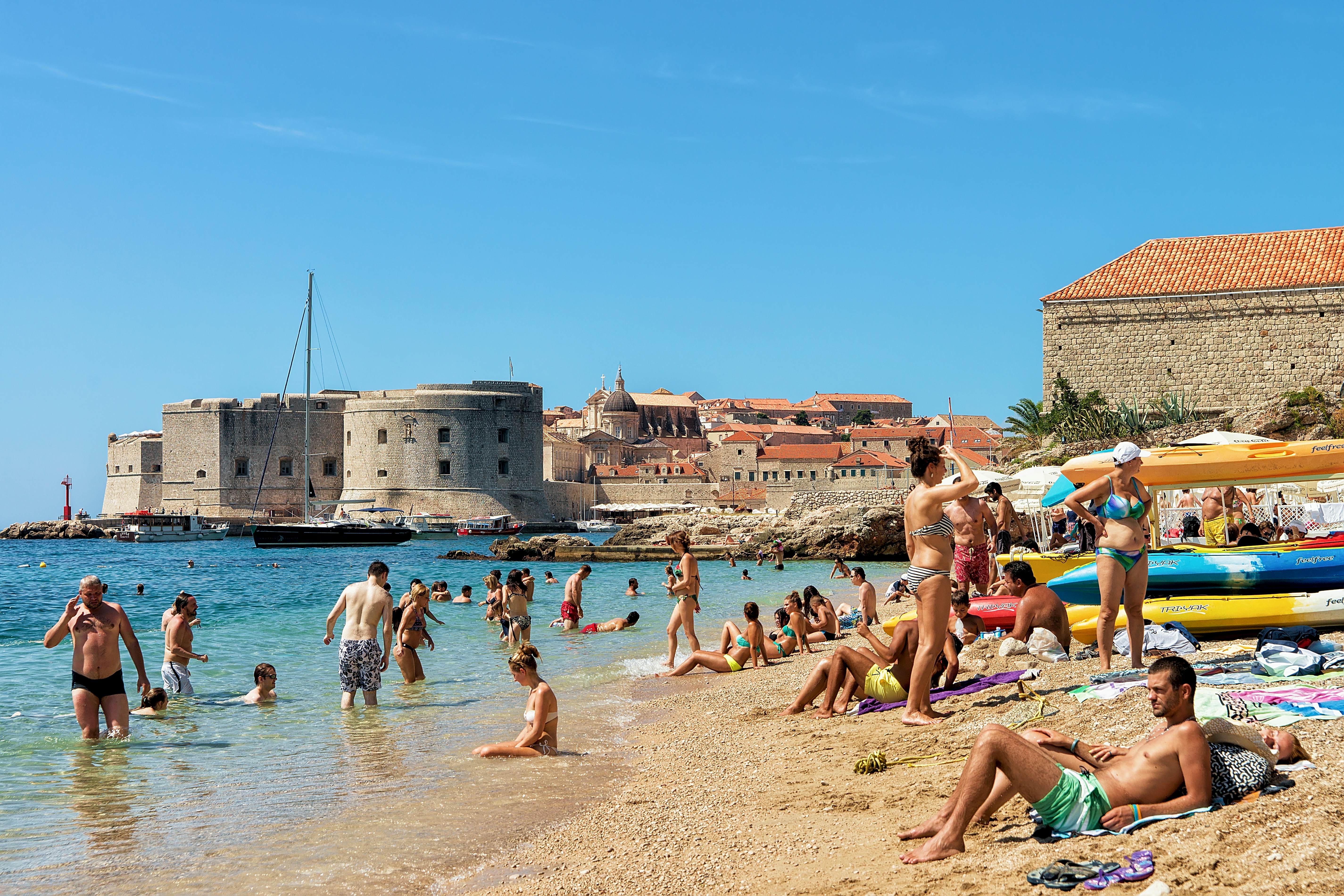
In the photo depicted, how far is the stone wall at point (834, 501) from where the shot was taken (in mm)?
39156

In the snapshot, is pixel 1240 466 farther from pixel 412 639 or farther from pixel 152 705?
pixel 152 705

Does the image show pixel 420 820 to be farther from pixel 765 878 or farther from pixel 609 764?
pixel 765 878

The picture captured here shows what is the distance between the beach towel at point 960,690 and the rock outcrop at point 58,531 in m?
66.9

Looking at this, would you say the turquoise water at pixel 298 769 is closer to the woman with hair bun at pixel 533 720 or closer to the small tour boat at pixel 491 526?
the woman with hair bun at pixel 533 720

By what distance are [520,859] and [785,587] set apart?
18.9 m

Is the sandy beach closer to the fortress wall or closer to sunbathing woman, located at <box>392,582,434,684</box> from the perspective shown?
sunbathing woman, located at <box>392,582,434,684</box>

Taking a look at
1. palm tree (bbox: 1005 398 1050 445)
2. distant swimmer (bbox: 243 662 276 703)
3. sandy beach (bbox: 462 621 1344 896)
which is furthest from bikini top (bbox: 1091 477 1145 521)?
palm tree (bbox: 1005 398 1050 445)

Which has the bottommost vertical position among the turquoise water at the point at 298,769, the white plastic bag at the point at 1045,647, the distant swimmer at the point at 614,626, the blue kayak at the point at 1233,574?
the distant swimmer at the point at 614,626

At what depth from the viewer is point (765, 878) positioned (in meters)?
4.02

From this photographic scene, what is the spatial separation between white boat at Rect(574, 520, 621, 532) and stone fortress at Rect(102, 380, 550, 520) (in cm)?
962

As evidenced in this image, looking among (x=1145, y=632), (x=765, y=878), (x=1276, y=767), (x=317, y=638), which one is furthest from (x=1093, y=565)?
(x=317, y=638)

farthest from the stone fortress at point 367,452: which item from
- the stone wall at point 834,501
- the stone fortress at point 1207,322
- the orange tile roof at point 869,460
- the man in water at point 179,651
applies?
the man in water at point 179,651

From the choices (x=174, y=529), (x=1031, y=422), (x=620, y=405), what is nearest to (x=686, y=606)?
(x=1031, y=422)

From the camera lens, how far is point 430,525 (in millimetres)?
55375
